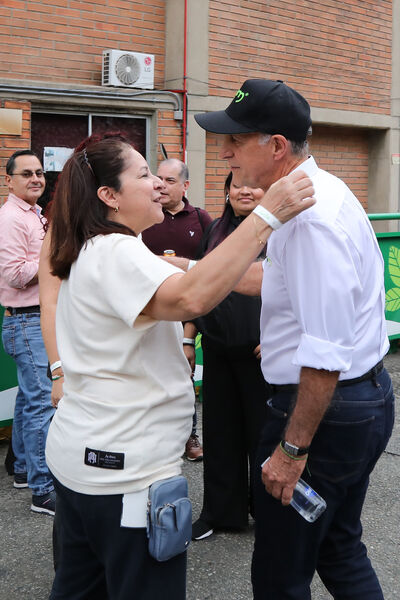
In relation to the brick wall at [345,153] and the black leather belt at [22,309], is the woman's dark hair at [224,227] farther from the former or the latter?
the brick wall at [345,153]

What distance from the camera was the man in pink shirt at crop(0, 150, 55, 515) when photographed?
407 centimetres

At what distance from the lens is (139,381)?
1945mm

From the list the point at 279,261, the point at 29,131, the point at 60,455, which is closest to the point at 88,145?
the point at 279,261

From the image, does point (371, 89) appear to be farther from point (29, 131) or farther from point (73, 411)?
point (73, 411)

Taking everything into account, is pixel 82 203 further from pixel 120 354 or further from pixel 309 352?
pixel 309 352

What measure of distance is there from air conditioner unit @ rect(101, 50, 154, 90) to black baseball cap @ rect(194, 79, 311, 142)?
19.7 feet

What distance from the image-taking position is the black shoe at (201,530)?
3762mm

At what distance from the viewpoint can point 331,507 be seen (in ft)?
7.29

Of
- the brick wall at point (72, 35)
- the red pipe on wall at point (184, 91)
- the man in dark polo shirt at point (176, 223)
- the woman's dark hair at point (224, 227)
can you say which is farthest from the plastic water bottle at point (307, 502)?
the red pipe on wall at point (184, 91)

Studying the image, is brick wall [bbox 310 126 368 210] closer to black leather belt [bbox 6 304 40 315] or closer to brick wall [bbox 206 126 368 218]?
brick wall [bbox 206 126 368 218]

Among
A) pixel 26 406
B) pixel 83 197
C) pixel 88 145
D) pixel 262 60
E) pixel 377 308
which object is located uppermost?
pixel 262 60

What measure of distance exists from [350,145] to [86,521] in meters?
10.1

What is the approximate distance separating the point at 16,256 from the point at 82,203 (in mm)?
2188

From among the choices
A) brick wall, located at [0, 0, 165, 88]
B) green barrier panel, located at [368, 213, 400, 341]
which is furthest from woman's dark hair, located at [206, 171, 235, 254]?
brick wall, located at [0, 0, 165, 88]
